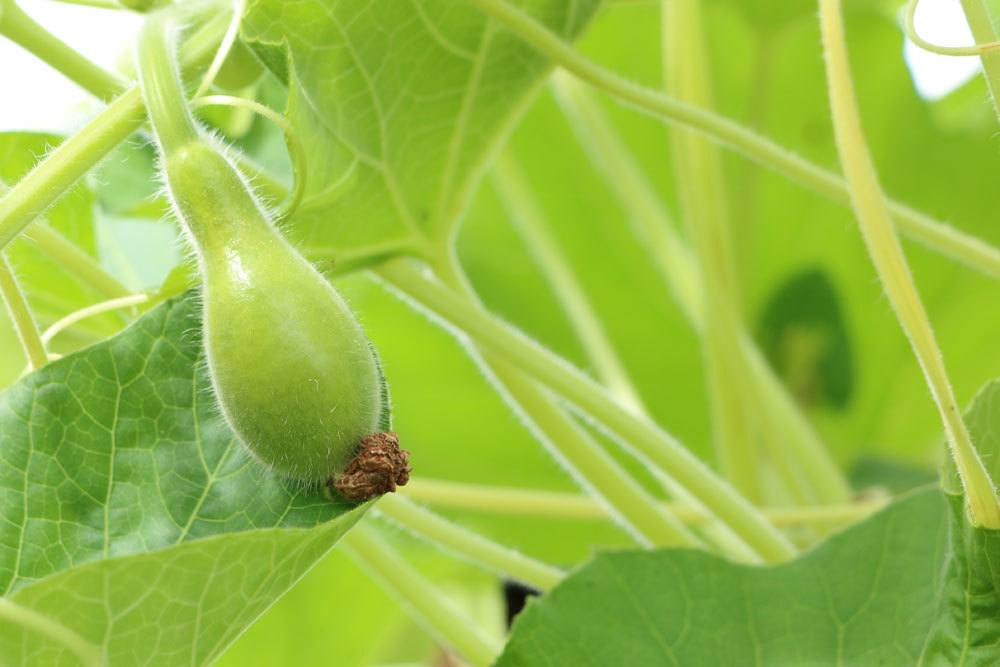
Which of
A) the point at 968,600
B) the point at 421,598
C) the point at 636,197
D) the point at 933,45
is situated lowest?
the point at 421,598

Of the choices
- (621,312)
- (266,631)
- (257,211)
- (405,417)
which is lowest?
(266,631)

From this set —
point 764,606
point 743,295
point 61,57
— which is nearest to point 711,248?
point 743,295

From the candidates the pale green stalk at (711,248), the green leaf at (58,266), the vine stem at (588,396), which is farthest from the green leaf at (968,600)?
the green leaf at (58,266)

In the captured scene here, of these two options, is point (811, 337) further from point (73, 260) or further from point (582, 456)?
point (73, 260)

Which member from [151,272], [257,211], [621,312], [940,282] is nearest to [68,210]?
[151,272]

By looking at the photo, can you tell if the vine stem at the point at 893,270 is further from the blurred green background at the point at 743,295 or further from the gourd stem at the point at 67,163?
the blurred green background at the point at 743,295

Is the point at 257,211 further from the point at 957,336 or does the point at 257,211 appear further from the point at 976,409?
the point at 957,336
